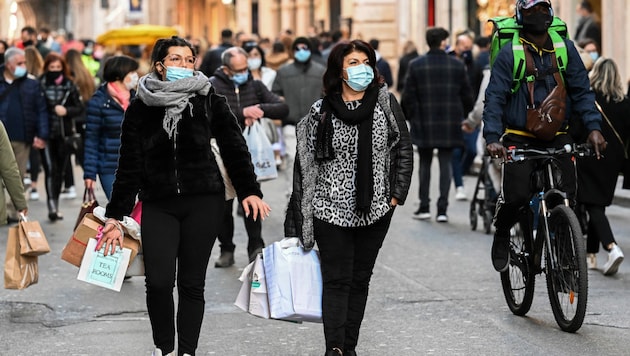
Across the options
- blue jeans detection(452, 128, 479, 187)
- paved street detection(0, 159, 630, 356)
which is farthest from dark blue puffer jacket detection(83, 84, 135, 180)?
blue jeans detection(452, 128, 479, 187)

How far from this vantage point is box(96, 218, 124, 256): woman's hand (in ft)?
24.2

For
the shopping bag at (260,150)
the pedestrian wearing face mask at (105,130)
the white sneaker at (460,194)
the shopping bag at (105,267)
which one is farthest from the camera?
the white sneaker at (460,194)

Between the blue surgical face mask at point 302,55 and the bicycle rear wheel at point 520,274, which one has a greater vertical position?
the blue surgical face mask at point 302,55

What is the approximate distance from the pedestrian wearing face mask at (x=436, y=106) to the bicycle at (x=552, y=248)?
19.2 ft

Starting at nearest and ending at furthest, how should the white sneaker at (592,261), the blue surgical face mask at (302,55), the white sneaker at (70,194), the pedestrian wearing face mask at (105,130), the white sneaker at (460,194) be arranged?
the pedestrian wearing face mask at (105,130)
the white sneaker at (592,261)
the blue surgical face mask at (302,55)
the white sneaker at (460,194)
the white sneaker at (70,194)

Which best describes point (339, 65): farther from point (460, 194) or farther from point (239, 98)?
point (460, 194)

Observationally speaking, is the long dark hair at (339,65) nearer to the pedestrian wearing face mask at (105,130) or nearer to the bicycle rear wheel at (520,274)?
the bicycle rear wheel at (520,274)

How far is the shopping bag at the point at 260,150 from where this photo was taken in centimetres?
1220

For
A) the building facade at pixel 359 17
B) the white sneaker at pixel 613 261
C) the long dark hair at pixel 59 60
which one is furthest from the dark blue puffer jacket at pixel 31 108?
the building facade at pixel 359 17

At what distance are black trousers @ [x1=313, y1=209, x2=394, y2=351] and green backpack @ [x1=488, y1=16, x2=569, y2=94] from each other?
1796 mm

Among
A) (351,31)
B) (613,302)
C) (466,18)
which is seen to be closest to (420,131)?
(613,302)

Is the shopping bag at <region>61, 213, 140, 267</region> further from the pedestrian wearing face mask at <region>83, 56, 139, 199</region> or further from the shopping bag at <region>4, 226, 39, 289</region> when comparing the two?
the pedestrian wearing face mask at <region>83, 56, 139, 199</region>

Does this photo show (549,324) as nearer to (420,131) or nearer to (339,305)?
(339,305)

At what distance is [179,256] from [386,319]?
2329mm
